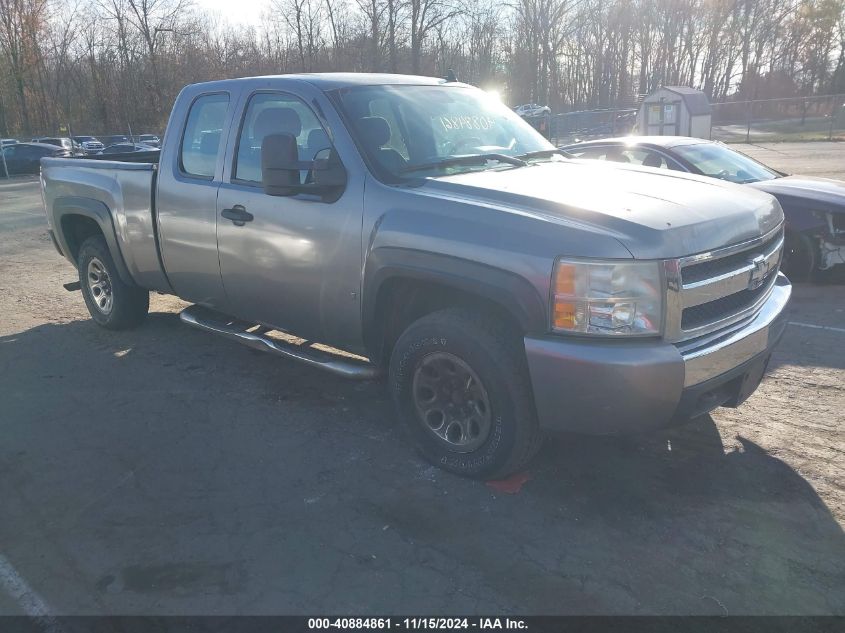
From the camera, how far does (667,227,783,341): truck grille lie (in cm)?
304

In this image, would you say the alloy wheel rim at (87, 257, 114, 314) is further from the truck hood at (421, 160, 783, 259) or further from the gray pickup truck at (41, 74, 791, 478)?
the truck hood at (421, 160, 783, 259)

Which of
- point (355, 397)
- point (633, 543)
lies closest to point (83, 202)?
point (355, 397)

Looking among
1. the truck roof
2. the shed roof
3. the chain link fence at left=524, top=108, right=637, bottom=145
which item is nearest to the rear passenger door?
the truck roof

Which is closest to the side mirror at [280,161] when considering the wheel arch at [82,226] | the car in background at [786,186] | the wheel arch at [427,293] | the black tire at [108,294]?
the wheel arch at [427,293]

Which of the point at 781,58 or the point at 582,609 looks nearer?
the point at 582,609

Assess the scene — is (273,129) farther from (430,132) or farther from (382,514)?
(382,514)

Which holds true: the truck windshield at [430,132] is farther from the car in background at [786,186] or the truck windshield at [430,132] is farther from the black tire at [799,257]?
the black tire at [799,257]

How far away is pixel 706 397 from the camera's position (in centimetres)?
321

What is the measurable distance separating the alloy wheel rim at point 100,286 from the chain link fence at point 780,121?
3166 centimetres

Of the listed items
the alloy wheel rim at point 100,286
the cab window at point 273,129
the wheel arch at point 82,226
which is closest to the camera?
the cab window at point 273,129

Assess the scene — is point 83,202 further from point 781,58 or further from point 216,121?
point 781,58

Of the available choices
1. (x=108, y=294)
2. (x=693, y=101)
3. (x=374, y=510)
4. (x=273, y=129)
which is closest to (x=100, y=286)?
(x=108, y=294)

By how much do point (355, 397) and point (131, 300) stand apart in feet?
8.80

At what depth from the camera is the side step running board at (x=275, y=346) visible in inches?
158
